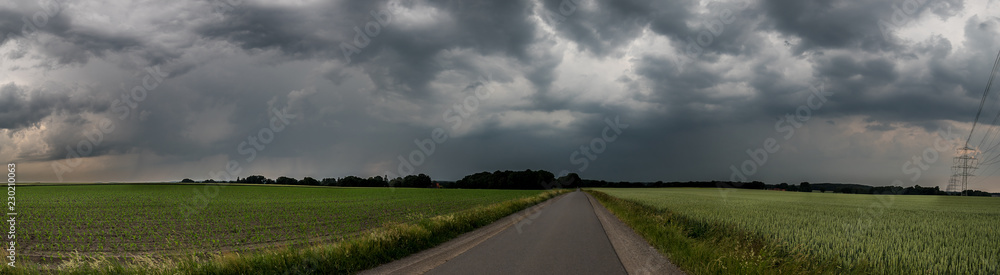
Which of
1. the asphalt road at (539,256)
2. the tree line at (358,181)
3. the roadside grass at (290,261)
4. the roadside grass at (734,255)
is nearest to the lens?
the roadside grass at (734,255)

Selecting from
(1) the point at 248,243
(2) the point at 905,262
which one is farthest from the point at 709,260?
(1) the point at 248,243

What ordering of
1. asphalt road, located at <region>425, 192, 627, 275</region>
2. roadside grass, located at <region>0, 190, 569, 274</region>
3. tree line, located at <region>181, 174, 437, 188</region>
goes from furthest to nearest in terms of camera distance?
tree line, located at <region>181, 174, 437, 188</region>
asphalt road, located at <region>425, 192, 627, 275</region>
roadside grass, located at <region>0, 190, 569, 274</region>

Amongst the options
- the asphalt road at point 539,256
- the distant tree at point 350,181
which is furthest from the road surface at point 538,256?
the distant tree at point 350,181

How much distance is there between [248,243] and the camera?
16984 millimetres

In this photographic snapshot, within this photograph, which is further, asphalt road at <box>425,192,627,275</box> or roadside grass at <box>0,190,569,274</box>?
asphalt road at <box>425,192,627,275</box>

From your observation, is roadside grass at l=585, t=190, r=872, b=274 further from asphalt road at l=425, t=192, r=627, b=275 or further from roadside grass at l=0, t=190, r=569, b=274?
roadside grass at l=0, t=190, r=569, b=274

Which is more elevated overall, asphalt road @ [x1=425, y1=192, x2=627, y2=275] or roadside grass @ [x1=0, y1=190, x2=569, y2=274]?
roadside grass @ [x1=0, y1=190, x2=569, y2=274]

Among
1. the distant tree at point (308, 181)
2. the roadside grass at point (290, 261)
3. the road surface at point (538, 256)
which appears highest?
the roadside grass at point (290, 261)

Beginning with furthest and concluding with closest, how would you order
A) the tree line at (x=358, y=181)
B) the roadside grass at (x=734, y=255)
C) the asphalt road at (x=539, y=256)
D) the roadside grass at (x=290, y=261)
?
the tree line at (x=358, y=181), the asphalt road at (x=539, y=256), the roadside grass at (x=290, y=261), the roadside grass at (x=734, y=255)

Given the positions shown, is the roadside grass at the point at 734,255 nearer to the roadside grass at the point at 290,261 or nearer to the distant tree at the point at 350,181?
the roadside grass at the point at 290,261

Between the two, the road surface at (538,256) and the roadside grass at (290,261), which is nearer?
the roadside grass at (290,261)

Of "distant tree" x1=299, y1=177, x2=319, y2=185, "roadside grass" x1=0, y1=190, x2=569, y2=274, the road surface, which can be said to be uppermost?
"roadside grass" x1=0, y1=190, x2=569, y2=274

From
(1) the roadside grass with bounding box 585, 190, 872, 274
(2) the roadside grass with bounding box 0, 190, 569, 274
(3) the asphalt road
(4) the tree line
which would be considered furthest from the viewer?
(4) the tree line

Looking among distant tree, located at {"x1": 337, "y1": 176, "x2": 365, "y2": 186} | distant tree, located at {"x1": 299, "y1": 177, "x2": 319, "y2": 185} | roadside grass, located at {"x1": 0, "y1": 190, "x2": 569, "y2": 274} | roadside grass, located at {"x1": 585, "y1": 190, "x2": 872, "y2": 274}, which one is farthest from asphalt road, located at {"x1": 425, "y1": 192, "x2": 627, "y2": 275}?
distant tree, located at {"x1": 299, "y1": 177, "x2": 319, "y2": 185}
